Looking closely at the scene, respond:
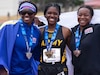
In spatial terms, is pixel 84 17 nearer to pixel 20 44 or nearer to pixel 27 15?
pixel 27 15

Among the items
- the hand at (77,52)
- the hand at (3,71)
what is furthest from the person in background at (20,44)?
the hand at (77,52)

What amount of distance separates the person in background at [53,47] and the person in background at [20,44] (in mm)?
149

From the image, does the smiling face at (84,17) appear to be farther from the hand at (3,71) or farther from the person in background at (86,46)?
the hand at (3,71)

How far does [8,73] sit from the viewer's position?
4.78 meters

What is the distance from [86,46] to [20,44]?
91 centimetres

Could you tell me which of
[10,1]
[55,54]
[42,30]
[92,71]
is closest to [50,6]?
[42,30]

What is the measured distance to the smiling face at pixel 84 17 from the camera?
5.14m

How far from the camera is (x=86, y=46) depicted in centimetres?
495

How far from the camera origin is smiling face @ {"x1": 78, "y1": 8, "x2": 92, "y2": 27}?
514 centimetres

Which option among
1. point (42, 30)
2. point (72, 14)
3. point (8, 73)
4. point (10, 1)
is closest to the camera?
point (8, 73)

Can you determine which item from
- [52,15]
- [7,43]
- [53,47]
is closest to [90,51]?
[53,47]

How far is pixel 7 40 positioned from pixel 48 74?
28.8 inches

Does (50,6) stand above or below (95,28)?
above

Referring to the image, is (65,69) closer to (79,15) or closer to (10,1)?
(79,15)
